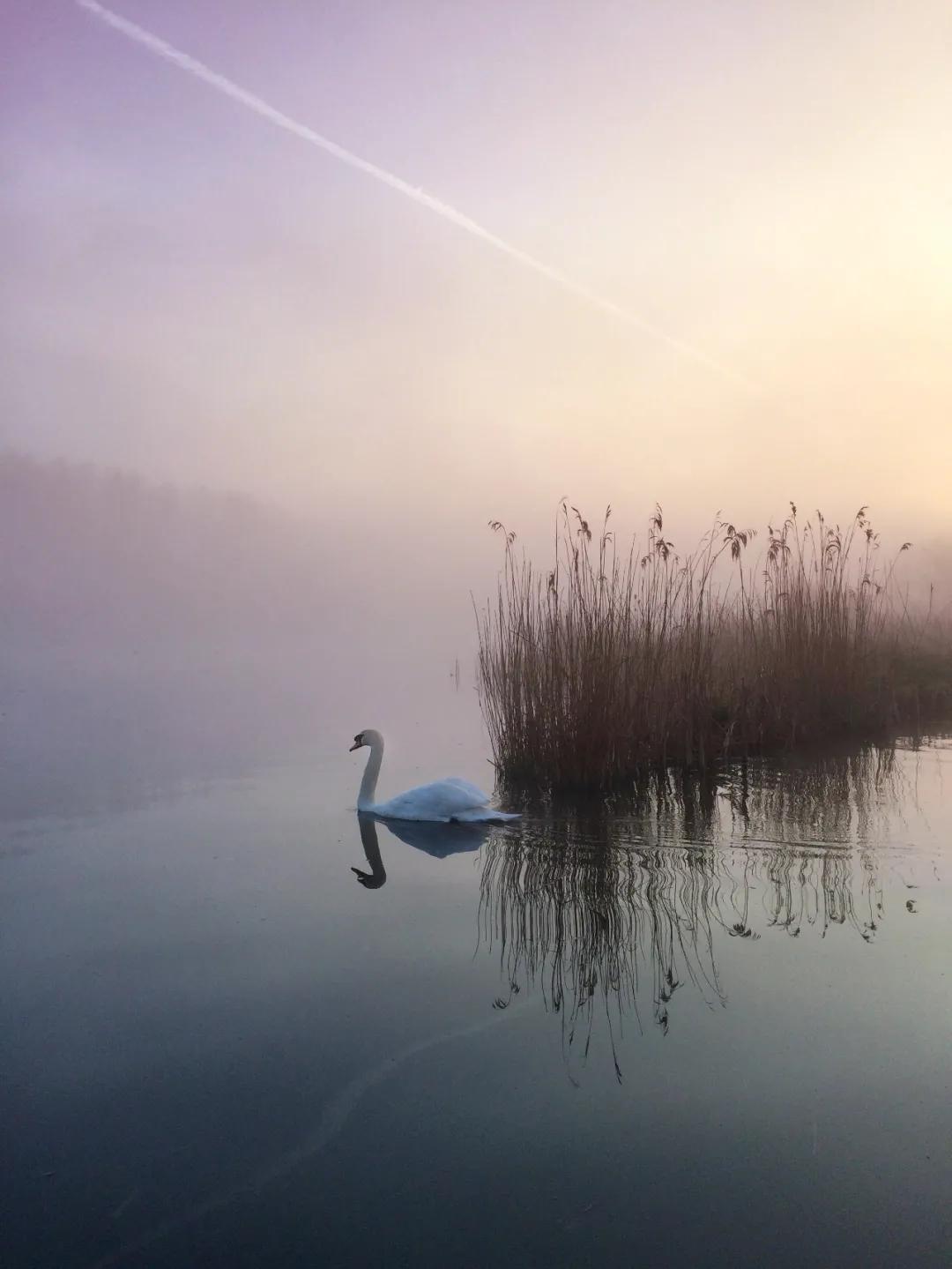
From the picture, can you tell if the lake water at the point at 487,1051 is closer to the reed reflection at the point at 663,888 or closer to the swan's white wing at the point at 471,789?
the reed reflection at the point at 663,888

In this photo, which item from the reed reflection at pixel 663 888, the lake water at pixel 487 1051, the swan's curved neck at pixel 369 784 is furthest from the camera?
the swan's curved neck at pixel 369 784

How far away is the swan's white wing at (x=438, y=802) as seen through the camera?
215 inches

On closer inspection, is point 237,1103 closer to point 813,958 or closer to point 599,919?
point 599,919

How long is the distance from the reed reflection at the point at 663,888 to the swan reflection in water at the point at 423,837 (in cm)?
21

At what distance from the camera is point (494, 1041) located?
2.77m

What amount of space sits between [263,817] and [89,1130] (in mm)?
3520

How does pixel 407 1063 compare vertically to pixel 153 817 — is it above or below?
below

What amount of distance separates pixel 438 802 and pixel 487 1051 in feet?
9.31

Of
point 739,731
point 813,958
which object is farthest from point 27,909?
point 739,731

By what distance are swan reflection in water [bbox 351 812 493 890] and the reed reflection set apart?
8.4 inches

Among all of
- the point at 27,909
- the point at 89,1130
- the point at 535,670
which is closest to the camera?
the point at 89,1130

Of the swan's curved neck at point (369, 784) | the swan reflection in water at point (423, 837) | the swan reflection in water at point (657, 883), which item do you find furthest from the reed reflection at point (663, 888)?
the swan's curved neck at point (369, 784)

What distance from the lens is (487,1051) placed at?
8.91 feet

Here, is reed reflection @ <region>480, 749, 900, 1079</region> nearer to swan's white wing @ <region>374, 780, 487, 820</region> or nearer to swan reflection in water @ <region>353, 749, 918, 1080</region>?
swan reflection in water @ <region>353, 749, 918, 1080</region>
